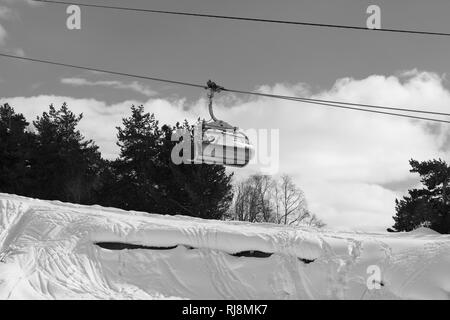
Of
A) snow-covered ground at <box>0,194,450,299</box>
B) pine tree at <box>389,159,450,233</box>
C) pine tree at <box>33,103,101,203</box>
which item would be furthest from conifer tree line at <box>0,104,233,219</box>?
snow-covered ground at <box>0,194,450,299</box>

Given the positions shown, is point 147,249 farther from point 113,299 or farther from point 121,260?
point 113,299

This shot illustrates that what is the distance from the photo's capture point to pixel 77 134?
4300 cm

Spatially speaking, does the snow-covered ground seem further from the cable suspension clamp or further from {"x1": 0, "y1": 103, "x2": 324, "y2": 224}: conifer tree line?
{"x1": 0, "y1": 103, "x2": 324, "y2": 224}: conifer tree line

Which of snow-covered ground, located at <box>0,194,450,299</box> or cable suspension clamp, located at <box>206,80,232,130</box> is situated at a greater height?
cable suspension clamp, located at <box>206,80,232,130</box>

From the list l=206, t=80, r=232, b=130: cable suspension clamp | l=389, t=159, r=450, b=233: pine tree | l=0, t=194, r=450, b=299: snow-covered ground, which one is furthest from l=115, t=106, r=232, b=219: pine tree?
l=206, t=80, r=232, b=130: cable suspension clamp

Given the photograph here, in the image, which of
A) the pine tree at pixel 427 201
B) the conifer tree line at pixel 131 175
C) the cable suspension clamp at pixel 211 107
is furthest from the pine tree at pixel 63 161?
the cable suspension clamp at pixel 211 107

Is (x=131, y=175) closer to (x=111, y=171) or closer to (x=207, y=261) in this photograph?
(x=111, y=171)

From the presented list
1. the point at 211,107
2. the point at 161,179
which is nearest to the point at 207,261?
the point at 211,107

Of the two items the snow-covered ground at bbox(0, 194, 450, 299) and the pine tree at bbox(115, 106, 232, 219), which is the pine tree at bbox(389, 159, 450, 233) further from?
the snow-covered ground at bbox(0, 194, 450, 299)

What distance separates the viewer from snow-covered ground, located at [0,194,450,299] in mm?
13617

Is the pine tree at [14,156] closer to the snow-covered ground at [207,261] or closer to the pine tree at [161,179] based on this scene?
the pine tree at [161,179]

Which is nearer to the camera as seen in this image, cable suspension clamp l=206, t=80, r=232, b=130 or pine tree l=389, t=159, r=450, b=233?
cable suspension clamp l=206, t=80, r=232, b=130
